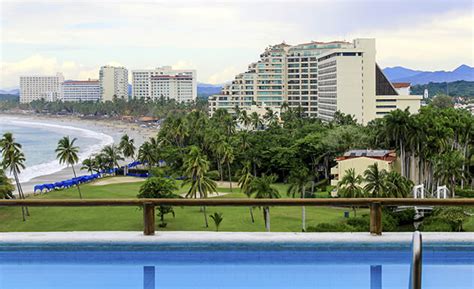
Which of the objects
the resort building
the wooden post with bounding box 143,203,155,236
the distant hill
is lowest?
the resort building

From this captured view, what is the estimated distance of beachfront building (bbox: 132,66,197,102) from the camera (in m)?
186

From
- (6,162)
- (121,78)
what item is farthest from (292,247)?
(121,78)

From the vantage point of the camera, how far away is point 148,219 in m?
4.44

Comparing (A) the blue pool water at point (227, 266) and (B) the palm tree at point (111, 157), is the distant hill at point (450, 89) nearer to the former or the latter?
(B) the palm tree at point (111, 157)

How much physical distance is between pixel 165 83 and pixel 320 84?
348 feet

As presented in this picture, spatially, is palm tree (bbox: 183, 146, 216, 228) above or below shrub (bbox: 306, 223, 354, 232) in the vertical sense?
below

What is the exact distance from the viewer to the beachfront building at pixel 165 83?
7318 inches

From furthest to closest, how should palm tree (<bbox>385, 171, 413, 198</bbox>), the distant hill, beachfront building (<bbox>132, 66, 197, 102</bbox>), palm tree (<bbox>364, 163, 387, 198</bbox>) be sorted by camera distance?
beachfront building (<bbox>132, 66, 197, 102</bbox>) → the distant hill → palm tree (<bbox>385, 171, 413, 198</bbox>) → palm tree (<bbox>364, 163, 387, 198</bbox>)

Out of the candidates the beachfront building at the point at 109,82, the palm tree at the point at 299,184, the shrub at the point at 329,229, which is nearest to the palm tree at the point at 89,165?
the palm tree at the point at 299,184

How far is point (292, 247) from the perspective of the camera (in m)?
4.13

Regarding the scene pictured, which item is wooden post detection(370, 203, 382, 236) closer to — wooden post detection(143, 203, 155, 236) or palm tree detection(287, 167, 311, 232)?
wooden post detection(143, 203, 155, 236)

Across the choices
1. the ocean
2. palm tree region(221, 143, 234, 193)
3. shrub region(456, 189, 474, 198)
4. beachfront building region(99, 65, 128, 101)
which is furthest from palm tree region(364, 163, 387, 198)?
beachfront building region(99, 65, 128, 101)

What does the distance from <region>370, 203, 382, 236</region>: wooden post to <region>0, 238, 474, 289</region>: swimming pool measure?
0.65 ft

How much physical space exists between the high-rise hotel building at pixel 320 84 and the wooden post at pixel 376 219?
Result: 72958 millimetres
